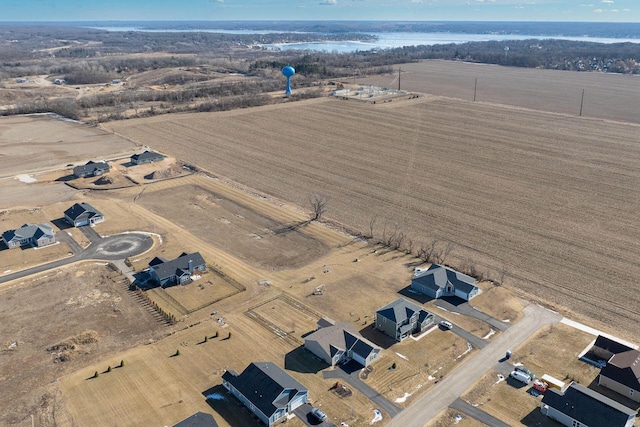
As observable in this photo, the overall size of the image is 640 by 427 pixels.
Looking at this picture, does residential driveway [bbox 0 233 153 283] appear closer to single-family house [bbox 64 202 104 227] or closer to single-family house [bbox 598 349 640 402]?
single-family house [bbox 64 202 104 227]

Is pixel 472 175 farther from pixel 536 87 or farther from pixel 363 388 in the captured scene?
pixel 536 87

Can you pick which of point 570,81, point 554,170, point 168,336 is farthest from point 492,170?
point 570,81

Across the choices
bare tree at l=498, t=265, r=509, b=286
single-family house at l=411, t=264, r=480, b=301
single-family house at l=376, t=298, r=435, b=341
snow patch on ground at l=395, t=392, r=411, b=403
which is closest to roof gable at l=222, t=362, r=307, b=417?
snow patch on ground at l=395, t=392, r=411, b=403

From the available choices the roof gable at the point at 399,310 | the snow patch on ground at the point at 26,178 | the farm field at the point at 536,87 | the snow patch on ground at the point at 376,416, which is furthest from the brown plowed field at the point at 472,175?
the snow patch on ground at the point at 26,178

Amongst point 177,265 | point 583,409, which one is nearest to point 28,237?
point 177,265

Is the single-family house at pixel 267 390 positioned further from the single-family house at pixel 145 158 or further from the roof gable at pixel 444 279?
the single-family house at pixel 145 158

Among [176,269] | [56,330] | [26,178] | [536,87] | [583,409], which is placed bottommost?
[56,330]

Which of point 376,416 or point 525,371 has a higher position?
point 525,371
